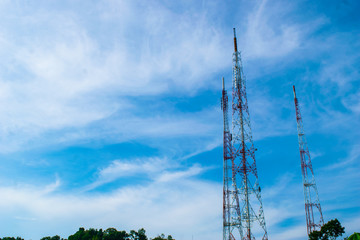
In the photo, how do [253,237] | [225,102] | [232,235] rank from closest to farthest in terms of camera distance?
1. [253,237]
2. [232,235]
3. [225,102]

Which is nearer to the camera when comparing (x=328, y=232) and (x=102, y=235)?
(x=328, y=232)

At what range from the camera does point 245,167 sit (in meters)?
42.8

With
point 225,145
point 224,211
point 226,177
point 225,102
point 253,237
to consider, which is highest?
point 225,102

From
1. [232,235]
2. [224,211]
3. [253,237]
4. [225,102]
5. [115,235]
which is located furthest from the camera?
[115,235]

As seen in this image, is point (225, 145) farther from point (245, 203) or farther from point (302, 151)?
point (302, 151)

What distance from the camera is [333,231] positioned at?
55219 millimetres

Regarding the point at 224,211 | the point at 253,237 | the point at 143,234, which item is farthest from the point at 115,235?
the point at 253,237

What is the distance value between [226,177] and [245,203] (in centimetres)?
658

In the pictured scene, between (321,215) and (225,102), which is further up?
(225,102)

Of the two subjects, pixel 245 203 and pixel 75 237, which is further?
pixel 75 237

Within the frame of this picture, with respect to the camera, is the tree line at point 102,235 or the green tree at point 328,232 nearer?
the green tree at point 328,232

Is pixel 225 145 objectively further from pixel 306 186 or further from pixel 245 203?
pixel 306 186

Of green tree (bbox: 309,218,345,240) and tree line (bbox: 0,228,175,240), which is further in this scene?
tree line (bbox: 0,228,175,240)

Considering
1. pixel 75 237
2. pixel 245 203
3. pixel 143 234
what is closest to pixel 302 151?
pixel 245 203
